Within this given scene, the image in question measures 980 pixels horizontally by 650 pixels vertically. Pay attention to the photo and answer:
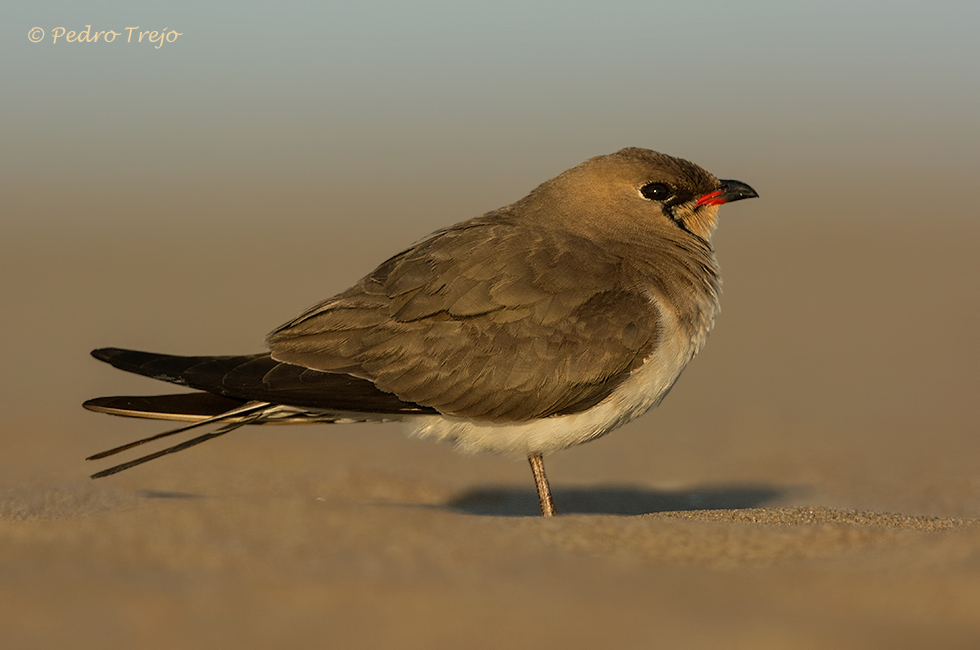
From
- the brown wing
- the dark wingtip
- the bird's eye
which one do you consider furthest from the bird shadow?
the dark wingtip

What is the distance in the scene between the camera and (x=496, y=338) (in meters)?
5.33

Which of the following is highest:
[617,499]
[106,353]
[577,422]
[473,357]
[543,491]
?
[106,353]

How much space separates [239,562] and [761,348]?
11.0 m

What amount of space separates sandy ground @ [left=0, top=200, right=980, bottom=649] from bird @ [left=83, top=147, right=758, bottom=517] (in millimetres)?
525

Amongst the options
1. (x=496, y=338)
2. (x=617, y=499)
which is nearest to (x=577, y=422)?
(x=496, y=338)

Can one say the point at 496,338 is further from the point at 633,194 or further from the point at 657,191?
the point at 657,191

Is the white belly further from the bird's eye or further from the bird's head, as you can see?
the bird's eye

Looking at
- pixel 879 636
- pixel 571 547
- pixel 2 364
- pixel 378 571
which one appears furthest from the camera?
pixel 2 364

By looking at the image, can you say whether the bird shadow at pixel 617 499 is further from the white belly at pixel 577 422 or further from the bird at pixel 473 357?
the bird at pixel 473 357

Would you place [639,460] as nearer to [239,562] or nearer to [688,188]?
[688,188]

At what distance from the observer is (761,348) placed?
13945mm

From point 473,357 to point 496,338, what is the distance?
0.15 meters

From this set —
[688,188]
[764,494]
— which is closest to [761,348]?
[764,494]

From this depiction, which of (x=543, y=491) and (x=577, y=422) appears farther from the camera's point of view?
(x=543, y=491)
